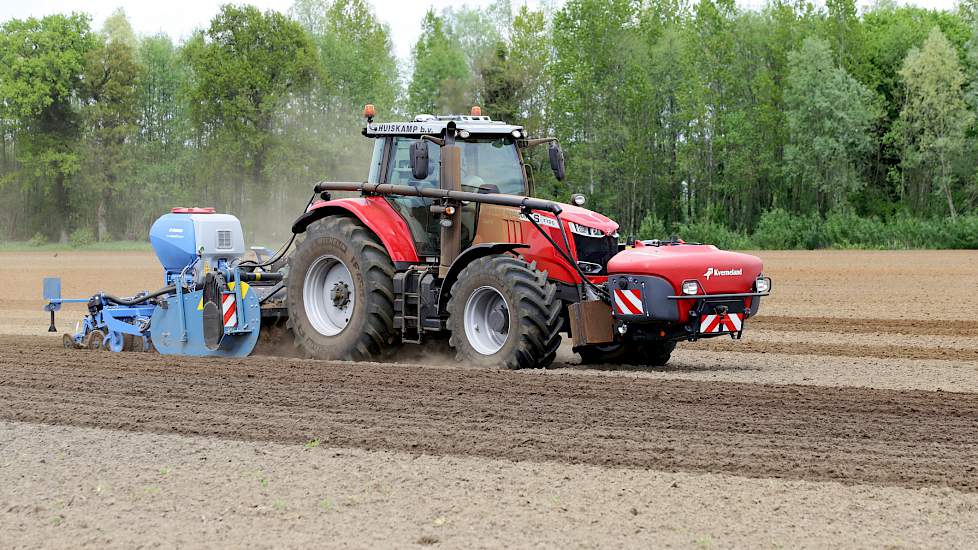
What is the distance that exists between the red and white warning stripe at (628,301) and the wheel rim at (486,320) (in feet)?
3.58

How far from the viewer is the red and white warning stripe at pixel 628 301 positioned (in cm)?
1133

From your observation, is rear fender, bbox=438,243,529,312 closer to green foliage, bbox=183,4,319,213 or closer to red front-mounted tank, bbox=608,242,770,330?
red front-mounted tank, bbox=608,242,770,330

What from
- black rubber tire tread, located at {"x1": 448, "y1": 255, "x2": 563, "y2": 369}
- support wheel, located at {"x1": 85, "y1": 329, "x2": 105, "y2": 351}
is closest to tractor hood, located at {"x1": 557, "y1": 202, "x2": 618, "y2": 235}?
black rubber tire tread, located at {"x1": 448, "y1": 255, "x2": 563, "y2": 369}

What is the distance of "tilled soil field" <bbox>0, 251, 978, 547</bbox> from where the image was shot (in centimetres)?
605

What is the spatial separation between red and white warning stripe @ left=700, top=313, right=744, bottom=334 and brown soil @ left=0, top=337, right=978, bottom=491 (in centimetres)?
102

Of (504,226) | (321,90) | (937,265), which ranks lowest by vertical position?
(937,265)

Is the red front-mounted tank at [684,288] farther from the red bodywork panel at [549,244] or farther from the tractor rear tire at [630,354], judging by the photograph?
the tractor rear tire at [630,354]

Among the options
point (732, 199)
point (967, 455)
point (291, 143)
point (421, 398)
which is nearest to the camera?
point (967, 455)

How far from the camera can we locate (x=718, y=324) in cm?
1150

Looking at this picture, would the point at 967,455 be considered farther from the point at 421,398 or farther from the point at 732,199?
the point at 732,199

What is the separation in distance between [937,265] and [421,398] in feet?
85.0

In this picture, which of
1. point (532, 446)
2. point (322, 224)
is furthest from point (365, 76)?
point (532, 446)

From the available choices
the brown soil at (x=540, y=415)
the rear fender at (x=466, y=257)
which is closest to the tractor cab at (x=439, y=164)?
the rear fender at (x=466, y=257)

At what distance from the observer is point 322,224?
1312 cm
